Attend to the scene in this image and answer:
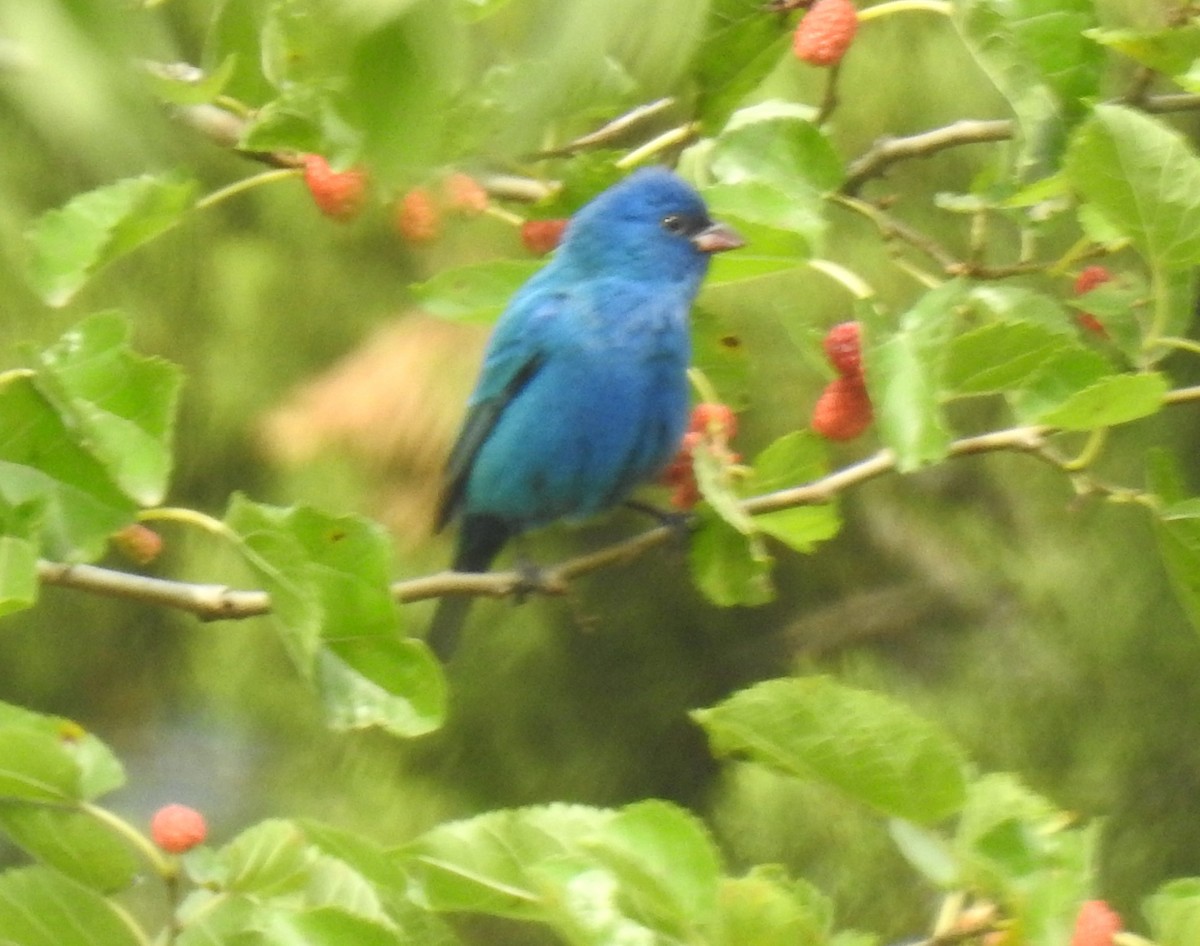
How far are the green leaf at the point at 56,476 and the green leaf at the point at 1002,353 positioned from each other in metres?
0.67

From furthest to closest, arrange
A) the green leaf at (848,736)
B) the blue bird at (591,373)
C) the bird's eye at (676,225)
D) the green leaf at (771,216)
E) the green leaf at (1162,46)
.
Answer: the bird's eye at (676,225) → the blue bird at (591,373) → the green leaf at (771,216) → the green leaf at (1162,46) → the green leaf at (848,736)

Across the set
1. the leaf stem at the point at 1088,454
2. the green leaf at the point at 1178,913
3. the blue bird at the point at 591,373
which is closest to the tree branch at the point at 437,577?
the leaf stem at the point at 1088,454

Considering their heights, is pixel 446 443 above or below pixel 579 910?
below

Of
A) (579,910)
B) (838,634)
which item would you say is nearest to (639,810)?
(579,910)

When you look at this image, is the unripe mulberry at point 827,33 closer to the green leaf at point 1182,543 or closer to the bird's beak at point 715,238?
the green leaf at point 1182,543

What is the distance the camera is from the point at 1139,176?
1.38m

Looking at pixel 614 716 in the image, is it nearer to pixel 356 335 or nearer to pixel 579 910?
pixel 356 335

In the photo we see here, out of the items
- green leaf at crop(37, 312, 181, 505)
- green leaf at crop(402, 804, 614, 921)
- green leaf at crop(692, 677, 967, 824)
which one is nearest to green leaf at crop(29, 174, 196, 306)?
green leaf at crop(37, 312, 181, 505)

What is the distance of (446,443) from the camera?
2693 millimetres

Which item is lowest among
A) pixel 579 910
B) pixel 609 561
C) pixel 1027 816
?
pixel 609 561

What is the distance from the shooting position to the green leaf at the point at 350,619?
4.49 feet

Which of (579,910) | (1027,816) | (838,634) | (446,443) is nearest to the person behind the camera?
(579,910)

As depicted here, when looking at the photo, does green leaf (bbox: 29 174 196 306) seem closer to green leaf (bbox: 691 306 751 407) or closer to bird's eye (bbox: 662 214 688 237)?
green leaf (bbox: 691 306 751 407)

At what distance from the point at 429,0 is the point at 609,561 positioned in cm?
154
